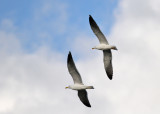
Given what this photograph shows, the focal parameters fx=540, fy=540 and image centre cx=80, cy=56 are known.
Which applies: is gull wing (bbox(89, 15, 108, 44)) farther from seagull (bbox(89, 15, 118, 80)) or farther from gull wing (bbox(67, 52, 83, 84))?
gull wing (bbox(67, 52, 83, 84))

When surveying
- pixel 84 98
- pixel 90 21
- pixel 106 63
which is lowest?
pixel 84 98

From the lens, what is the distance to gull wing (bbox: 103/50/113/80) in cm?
5048

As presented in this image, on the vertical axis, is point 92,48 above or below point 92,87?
above

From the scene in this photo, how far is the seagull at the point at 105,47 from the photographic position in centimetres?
4791

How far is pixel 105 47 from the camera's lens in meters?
48.9

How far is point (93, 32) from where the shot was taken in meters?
48.2

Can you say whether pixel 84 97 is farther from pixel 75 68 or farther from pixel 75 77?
pixel 75 68

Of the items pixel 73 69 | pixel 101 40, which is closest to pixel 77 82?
pixel 73 69

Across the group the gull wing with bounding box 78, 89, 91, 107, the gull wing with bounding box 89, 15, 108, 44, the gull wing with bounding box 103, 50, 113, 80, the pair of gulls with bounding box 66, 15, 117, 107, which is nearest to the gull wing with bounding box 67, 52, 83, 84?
the pair of gulls with bounding box 66, 15, 117, 107

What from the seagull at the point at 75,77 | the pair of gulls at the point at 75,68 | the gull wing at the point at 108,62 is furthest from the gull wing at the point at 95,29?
the seagull at the point at 75,77

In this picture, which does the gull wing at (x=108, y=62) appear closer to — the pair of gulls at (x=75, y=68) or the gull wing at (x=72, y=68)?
the pair of gulls at (x=75, y=68)

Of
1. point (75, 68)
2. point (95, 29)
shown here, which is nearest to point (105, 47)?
point (95, 29)

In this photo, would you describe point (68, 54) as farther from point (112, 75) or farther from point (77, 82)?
point (112, 75)

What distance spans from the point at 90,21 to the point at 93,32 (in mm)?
1034
